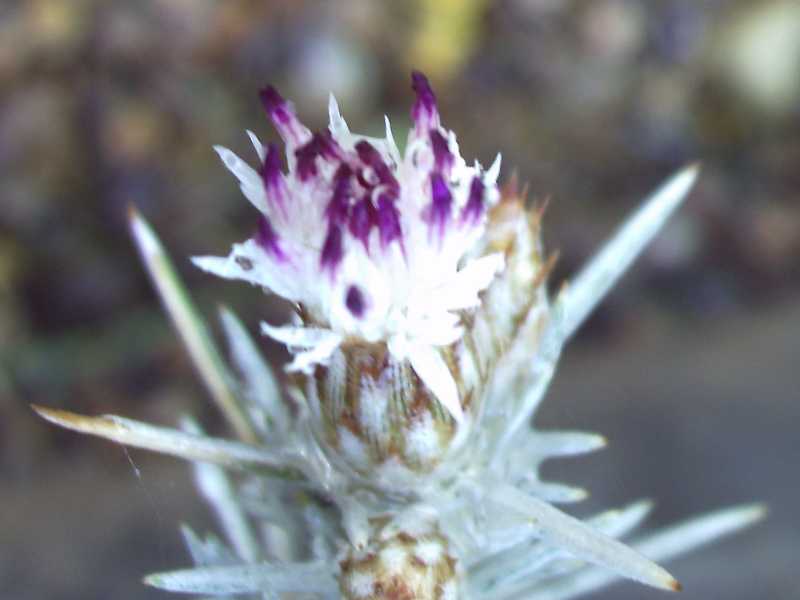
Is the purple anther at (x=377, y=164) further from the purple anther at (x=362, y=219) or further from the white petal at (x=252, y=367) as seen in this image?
the white petal at (x=252, y=367)

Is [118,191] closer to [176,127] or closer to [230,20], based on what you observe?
[176,127]

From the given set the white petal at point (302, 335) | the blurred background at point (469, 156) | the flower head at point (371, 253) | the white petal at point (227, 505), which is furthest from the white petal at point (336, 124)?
the blurred background at point (469, 156)

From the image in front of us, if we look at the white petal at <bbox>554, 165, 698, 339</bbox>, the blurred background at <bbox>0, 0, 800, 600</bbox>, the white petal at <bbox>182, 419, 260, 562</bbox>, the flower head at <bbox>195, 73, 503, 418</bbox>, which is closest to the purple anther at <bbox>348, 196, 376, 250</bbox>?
the flower head at <bbox>195, 73, 503, 418</bbox>

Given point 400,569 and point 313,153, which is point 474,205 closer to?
point 313,153

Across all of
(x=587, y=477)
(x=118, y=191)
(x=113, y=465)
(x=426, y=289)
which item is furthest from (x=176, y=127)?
(x=426, y=289)

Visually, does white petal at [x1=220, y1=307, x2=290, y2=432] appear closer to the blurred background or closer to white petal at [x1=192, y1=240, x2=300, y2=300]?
white petal at [x1=192, y1=240, x2=300, y2=300]

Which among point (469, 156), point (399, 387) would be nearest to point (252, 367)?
point (399, 387)
